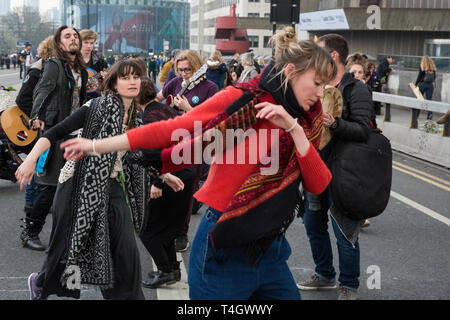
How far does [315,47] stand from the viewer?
2.97m

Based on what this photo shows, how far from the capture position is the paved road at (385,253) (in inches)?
211

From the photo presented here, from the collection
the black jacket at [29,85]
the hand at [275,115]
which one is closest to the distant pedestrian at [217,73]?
the black jacket at [29,85]

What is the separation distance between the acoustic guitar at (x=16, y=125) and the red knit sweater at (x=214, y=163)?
6048 mm

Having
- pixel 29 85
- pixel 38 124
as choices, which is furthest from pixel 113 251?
pixel 29 85

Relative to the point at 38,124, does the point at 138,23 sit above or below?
above

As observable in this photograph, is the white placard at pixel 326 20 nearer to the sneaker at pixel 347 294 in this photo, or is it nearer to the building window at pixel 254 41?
the sneaker at pixel 347 294

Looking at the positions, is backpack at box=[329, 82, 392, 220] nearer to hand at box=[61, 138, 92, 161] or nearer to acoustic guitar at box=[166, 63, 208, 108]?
hand at box=[61, 138, 92, 161]

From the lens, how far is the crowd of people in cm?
288

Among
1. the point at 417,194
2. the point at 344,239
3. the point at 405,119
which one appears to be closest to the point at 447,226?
the point at 417,194

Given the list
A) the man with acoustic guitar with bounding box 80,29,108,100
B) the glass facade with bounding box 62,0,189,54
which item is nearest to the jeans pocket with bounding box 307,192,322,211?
the man with acoustic guitar with bounding box 80,29,108,100

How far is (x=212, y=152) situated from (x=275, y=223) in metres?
0.42

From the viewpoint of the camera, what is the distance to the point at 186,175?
5855mm

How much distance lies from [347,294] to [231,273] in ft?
7.43

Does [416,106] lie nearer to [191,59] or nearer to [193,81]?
[191,59]
